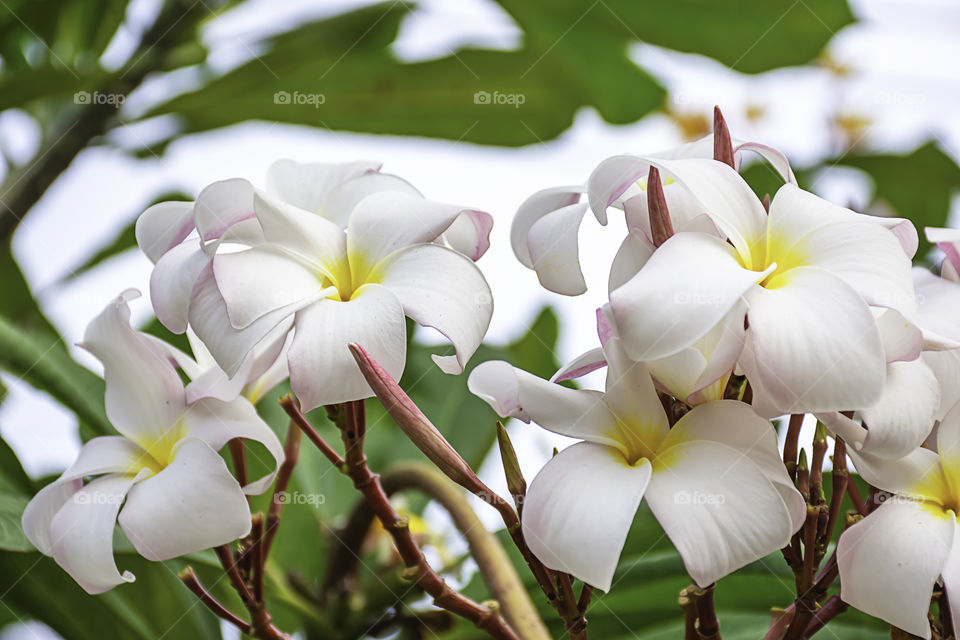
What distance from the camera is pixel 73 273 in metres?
1.03

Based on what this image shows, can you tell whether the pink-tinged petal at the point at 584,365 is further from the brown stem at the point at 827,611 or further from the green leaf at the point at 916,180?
the green leaf at the point at 916,180

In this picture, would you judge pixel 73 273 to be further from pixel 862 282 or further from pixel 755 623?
pixel 862 282

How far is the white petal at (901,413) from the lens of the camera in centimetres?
29

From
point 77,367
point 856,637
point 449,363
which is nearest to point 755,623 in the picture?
point 856,637

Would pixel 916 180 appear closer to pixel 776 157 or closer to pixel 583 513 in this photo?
pixel 776 157

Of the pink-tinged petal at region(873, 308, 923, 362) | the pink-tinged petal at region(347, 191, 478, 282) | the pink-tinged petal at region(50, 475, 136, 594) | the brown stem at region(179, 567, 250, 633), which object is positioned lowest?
the brown stem at region(179, 567, 250, 633)

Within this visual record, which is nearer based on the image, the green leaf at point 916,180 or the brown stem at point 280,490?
the brown stem at point 280,490

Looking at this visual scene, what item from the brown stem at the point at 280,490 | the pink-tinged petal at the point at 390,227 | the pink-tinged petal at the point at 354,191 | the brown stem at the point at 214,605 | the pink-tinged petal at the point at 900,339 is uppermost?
the pink-tinged petal at the point at 354,191

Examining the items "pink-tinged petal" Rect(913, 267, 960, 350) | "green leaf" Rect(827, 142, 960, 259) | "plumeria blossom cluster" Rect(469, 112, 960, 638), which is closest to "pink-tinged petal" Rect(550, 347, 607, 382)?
"plumeria blossom cluster" Rect(469, 112, 960, 638)

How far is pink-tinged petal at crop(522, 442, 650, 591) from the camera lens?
280mm

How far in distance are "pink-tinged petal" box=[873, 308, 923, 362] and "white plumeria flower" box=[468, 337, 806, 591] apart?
Result: 0.05 meters

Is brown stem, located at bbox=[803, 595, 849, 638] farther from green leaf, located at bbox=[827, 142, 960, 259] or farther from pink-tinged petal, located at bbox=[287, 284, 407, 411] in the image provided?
green leaf, located at bbox=[827, 142, 960, 259]

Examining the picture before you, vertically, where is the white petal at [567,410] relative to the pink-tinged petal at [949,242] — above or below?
below

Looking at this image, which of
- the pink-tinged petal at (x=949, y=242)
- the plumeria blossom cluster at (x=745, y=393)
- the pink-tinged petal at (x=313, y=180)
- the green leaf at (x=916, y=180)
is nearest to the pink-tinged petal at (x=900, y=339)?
the plumeria blossom cluster at (x=745, y=393)
